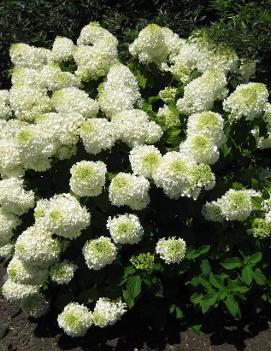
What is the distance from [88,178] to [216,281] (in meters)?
1.03

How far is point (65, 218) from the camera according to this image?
3.46 meters

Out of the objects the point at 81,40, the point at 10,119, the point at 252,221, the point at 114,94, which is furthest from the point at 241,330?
the point at 81,40

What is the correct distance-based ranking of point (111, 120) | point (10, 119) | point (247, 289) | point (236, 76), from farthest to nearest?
point (10, 119) < point (236, 76) < point (111, 120) < point (247, 289)

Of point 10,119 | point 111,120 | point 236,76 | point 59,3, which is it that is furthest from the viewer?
point 59,3

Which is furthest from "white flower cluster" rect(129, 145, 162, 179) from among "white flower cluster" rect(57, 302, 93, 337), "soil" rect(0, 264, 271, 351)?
"soil" rect(0, 264, 271, 351)

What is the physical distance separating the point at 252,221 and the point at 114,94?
121 centimetres

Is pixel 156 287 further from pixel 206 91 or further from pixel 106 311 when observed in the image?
pixel 206 91

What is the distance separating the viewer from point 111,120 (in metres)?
3.91

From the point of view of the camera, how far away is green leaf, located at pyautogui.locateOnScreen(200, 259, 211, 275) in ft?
12.2

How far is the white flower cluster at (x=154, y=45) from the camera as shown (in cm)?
438

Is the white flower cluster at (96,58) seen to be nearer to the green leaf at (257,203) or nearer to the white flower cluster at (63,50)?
the white flower cluster at (63,50)

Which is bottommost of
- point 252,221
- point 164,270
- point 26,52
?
point 164,270

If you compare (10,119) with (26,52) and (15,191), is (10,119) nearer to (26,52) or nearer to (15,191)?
(26,52)

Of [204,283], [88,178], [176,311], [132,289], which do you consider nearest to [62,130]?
[88,178]
